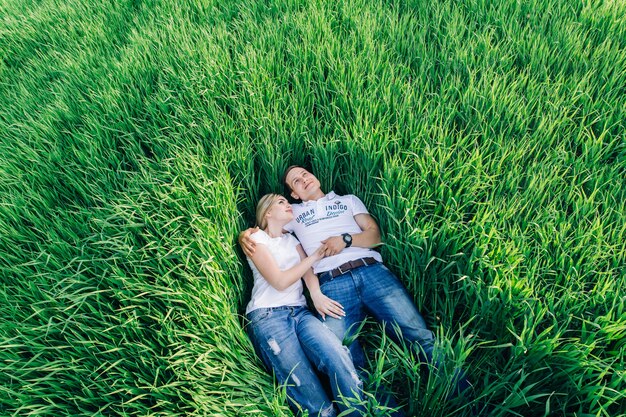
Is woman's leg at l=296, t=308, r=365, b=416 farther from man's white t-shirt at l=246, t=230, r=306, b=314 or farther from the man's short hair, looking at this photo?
the man's short hair

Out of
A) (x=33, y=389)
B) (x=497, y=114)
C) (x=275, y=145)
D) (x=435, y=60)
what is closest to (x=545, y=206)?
(x=497, y=114)

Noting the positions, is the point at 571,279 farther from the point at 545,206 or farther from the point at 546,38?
the point at 546,38

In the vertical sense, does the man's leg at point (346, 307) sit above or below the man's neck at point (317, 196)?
below

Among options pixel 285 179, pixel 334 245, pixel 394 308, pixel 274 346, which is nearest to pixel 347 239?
pixel 334 245

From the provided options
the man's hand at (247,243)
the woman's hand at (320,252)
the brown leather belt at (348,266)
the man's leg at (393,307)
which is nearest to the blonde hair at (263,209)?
the man's hand at (247,243)

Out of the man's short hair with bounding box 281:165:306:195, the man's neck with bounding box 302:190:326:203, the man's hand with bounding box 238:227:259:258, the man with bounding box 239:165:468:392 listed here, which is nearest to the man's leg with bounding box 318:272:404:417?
the man with bounding box 239:165:468:392

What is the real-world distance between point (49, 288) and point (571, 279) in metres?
2.22

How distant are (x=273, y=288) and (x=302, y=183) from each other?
642mm

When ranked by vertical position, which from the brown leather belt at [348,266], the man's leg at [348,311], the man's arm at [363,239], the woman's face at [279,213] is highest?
the woman's face at [279,213]

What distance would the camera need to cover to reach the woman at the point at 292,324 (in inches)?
60.6

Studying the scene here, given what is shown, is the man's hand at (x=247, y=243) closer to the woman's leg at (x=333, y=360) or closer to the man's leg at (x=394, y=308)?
the woman's leg at (x=333, y=360)

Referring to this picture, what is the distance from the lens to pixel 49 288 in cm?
175

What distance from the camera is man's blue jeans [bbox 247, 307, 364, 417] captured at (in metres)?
1.53

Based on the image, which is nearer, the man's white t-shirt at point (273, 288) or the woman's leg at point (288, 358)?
the woman's leg at point (288, 358)
